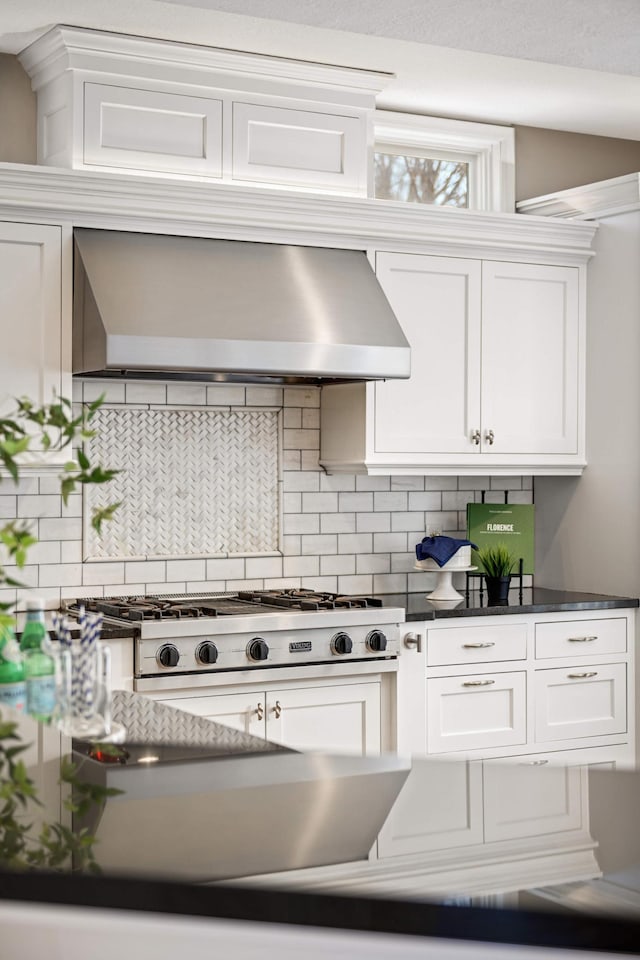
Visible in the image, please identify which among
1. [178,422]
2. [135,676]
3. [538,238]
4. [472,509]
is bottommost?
[135,676]

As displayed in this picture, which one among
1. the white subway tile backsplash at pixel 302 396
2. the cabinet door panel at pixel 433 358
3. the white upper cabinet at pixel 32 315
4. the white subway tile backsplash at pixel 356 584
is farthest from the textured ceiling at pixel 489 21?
the white subway tile backsplash at pixel 356 584

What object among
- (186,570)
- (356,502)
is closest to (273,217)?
(356,502)

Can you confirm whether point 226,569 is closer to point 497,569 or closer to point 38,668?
point 497,569

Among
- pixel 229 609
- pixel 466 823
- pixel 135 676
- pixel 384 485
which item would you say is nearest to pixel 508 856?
pixel 466 823

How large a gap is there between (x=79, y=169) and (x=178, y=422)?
93 centimetres

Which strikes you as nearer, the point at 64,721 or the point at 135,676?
the point at 64,721

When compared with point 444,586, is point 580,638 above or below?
below

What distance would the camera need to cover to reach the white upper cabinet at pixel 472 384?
4328mm

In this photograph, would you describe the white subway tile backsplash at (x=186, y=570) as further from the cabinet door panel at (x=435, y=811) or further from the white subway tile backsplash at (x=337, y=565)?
the cabinet door panel at (x=435, y=811)

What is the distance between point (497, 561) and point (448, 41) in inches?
82.1

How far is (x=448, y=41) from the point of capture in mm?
3125

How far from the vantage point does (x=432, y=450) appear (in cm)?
439

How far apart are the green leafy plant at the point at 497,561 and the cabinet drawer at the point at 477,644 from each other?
1.07 feet

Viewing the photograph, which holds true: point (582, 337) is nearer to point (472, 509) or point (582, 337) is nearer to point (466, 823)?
point (472, 509)
